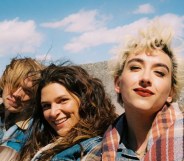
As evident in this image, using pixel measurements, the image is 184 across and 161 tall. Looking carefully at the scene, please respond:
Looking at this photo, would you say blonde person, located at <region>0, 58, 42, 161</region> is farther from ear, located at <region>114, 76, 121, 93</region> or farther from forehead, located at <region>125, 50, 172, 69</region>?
forehead, located at <region>125, 50, 172, 69</region>

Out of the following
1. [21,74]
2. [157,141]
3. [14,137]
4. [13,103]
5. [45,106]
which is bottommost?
[157,141]

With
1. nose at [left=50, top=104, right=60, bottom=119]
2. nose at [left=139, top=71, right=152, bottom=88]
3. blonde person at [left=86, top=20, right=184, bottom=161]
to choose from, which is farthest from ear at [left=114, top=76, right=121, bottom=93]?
nose at [left=50, top=104, right=60, bottom=119]

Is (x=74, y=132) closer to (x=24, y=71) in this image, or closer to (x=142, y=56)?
(x=142, y=56)

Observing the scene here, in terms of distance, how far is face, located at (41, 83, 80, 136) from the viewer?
1.91 m

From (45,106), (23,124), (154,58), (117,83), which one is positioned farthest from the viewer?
(23,124)

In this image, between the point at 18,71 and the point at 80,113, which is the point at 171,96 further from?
the point at 18,71

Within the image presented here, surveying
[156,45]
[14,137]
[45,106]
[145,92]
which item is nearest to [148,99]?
[145,92]

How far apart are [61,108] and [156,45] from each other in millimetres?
609

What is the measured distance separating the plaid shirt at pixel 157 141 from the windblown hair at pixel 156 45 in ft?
0.39

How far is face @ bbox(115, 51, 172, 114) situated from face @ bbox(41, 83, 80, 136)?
41 centimetres

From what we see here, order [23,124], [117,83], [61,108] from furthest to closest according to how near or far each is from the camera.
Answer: [23,124]
[61,108]
[117,83]

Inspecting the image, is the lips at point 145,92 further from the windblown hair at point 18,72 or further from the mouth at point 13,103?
the mouth at point 13,103

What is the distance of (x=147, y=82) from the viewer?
1492mm

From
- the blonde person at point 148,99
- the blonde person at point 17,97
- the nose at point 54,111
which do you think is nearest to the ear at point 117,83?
the blonde person at point 148,99
